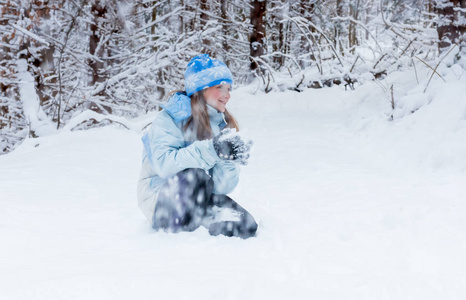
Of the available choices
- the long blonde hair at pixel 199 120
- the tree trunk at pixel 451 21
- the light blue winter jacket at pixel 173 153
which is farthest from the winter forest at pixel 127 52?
the long blonde hair at pixel 199 120

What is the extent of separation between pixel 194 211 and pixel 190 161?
42 cm

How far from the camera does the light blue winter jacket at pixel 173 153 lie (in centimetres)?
239

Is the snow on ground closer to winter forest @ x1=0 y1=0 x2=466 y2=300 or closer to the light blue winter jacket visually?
winter forest @ x1=0 y1=0 x2=466 y2=300

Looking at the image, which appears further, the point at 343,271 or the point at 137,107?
the point at 137,107

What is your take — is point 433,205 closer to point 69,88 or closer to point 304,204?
point 304,204

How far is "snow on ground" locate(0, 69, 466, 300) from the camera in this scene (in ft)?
6.11

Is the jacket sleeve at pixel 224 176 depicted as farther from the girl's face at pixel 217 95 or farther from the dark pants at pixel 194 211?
the girl's face at pixel 217 95

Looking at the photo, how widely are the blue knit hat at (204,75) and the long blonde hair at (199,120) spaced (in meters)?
0.06

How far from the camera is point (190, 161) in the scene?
2.40 meters

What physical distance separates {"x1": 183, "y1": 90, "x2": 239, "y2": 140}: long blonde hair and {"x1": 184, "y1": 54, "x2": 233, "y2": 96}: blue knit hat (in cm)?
6

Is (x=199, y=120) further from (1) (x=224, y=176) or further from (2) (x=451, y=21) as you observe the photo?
(2) (x=451, y=21)

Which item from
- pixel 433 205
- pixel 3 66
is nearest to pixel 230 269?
pixel 433 205

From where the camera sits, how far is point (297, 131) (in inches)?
269

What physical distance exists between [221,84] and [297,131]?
14.2 feet
